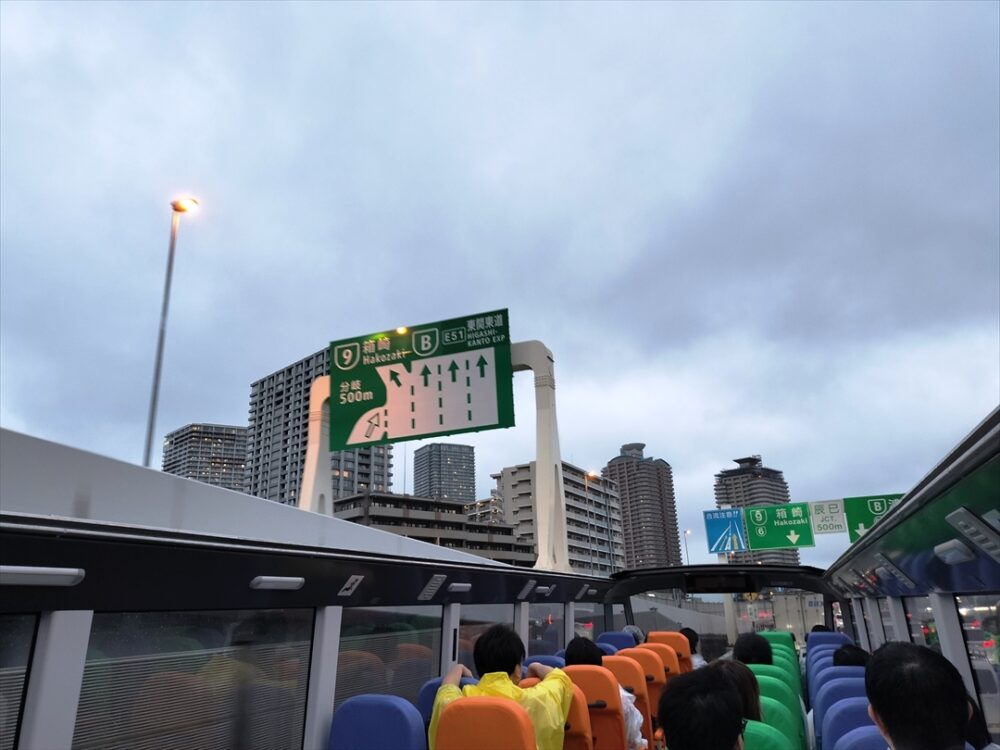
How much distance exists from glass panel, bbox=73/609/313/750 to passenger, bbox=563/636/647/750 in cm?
268

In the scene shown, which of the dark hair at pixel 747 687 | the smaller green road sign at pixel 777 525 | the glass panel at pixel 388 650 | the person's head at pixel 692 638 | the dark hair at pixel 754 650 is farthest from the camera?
the smaller green road sign at pixel 777 525

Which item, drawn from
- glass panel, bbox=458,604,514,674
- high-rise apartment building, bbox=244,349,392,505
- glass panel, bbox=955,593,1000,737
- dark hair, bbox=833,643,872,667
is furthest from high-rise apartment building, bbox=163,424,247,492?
glass panel, bbox=955,593,1000,737

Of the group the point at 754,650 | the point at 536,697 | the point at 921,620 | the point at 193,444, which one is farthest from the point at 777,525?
the point at 193,444

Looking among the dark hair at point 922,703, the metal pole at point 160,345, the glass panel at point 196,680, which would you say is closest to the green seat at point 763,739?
the dark hair at point 922,703

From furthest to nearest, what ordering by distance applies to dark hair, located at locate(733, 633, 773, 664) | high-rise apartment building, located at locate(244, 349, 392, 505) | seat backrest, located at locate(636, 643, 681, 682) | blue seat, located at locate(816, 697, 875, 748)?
1. high-rise apartment building, located at locate(244, 349, 392, 505)
2. seat backrest, located at locate(636, 643, 681, 682)
3. dark hair, located at locate(733, 633, 773, 664)
4. blue seat, located at locate(816, 697, 875, 748)

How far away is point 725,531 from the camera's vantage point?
25.4 metres

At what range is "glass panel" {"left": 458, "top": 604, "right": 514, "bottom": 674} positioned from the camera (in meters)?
9.28

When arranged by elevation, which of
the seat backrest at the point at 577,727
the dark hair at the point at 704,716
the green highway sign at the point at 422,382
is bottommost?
the seat backrest at the point at 577,727

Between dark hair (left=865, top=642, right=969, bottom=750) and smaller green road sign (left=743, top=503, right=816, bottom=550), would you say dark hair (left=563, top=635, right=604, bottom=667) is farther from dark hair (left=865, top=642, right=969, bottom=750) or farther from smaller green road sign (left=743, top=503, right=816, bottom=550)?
smaller green road sign (left=743, top=503, right=816, bottom=550)

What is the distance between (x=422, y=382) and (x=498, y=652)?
7184 mm

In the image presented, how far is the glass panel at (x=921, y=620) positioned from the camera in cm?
804

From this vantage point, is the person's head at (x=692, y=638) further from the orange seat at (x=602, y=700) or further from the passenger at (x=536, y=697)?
the passenger at (x=536, y=697)

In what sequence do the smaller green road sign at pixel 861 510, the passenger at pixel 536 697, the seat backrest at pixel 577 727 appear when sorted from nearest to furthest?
the passenger at pixel 536 697 < the seat backrest at pixel 577 727 < the smaller green road sign at pixel 861 510

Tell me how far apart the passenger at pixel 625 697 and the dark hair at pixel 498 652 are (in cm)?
180
